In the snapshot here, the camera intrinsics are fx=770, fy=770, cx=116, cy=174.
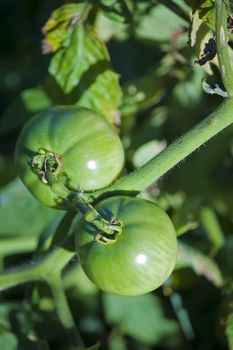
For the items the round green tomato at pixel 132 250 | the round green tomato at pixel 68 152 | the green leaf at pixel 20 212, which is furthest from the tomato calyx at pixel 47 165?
the green leaf at pixel 20 212

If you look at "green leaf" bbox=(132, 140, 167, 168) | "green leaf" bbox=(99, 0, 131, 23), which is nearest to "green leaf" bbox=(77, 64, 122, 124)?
"green leaf" bbox=(99, 0, 131, 23)

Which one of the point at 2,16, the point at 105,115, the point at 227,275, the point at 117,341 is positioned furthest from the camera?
the point at 2,16

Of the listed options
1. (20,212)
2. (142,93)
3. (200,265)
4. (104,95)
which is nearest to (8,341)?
(20,212)

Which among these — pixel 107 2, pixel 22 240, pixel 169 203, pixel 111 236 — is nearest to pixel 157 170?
pixel 111 236

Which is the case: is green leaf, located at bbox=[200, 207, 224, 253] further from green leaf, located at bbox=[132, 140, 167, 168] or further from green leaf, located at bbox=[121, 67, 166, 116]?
green leaf, located at bbox=[121, 67, 166, 116]

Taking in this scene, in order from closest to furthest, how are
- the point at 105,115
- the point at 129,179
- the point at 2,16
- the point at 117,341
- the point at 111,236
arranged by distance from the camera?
1. the point at 111,236
2. the point at 129,179
3. the point at 105,115
4. the point at 117,341
5. the point at 2,16

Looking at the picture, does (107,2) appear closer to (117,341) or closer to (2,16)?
(117,341)
